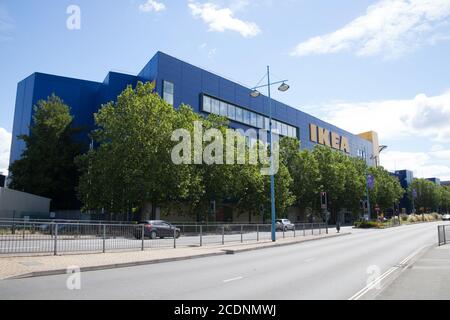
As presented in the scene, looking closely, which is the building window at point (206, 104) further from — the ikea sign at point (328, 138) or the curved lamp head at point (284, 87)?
the ikea sign at point (328, 138)

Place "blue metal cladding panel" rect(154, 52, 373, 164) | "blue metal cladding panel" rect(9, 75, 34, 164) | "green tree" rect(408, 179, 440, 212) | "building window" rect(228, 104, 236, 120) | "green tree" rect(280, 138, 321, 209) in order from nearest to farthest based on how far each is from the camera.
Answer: "blue metal cladding panel" rect(154, 52, 373, 164) → "blue metal cladding panel" rect(9, 75, 34, 164) → "building window" rect(228, 104, 236, 120) → "green tree" rect(280, 138, 321, 209) → "green tree" rect(408, 179, 440, 212)

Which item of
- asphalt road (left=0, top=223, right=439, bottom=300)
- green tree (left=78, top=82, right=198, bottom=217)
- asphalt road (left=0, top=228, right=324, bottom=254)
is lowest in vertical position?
asphalt road (left=0, top=223, right=439, bottom=300)

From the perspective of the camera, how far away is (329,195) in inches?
2574

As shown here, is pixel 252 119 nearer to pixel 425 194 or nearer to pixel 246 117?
pixel 246 117

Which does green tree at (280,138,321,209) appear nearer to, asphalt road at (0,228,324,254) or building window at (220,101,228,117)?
building window at (220,101,228,117)

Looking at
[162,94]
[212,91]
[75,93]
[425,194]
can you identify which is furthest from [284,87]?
[425,194]

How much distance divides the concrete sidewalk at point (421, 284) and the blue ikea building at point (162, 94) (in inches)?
1570

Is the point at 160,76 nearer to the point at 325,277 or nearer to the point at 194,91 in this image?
the point at 194,91

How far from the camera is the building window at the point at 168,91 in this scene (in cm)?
4847

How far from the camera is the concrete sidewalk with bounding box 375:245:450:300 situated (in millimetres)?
8258

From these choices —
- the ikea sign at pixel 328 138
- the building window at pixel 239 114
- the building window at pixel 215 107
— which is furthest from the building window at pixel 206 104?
the ikea sign at pixel 328 138

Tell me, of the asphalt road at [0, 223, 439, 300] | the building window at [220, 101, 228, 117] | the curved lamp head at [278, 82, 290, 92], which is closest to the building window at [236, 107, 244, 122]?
the building window at [220, 101, 228, 117]

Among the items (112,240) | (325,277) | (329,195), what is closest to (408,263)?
(325,277)

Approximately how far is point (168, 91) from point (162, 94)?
1.34 m
